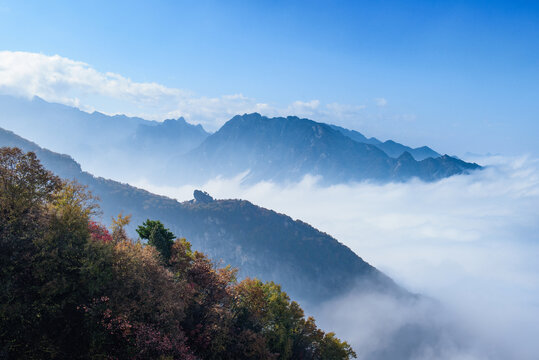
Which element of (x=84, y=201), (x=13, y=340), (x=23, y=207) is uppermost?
(x=84, y=201)

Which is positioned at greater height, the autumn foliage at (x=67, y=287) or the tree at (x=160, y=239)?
the tree at (x=160, y=239)

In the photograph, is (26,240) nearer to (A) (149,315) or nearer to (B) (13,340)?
(B) (13,340)

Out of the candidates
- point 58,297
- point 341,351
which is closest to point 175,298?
→ point 58,297

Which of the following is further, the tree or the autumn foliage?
the tree

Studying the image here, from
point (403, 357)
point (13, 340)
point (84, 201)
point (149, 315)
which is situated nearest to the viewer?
point (13, 340)

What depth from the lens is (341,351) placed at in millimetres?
44844

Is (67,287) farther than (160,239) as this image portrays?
No

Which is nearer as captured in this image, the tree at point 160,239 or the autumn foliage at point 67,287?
the autumn foliage at point 67,287

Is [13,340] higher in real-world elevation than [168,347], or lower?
lower

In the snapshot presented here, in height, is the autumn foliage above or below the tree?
below

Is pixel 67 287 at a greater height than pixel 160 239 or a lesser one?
lesser

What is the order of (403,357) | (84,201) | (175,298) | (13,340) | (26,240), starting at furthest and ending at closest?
(403,357), (84,201), (175,298), (26,240), (13,340)

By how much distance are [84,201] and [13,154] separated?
7830 mm

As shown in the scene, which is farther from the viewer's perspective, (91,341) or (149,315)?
(149,315)
